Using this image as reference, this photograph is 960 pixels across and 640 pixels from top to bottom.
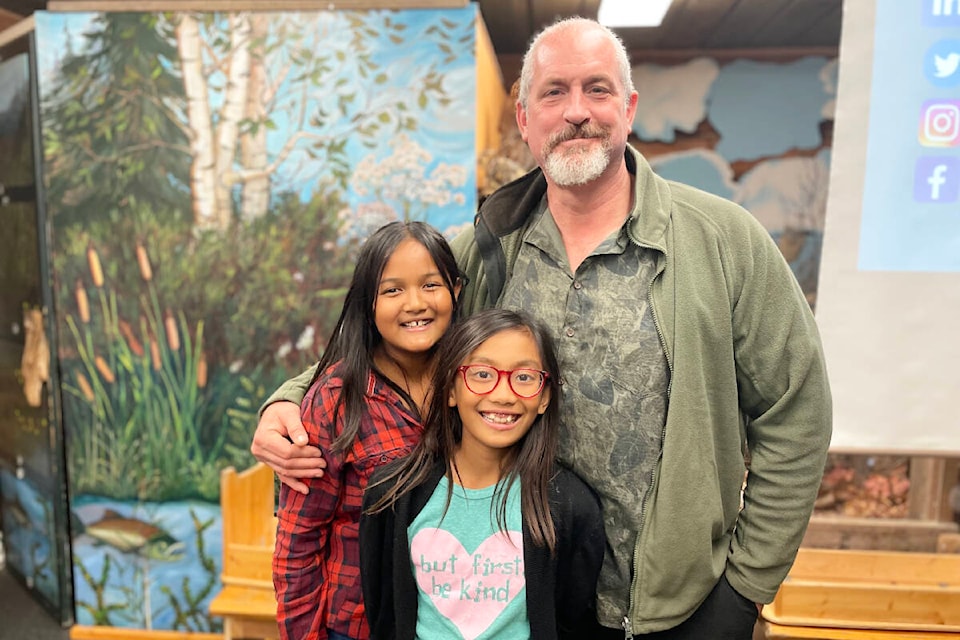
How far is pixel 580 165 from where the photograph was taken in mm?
1244

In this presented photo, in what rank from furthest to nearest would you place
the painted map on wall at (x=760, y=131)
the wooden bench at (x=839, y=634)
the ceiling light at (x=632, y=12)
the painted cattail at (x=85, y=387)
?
the painted map on wall at (x=760, y=131), the ceiling light at (x=632, y=12), the painted cattail at (x=85, y=387), the wooden bench at (x=839, y=634)

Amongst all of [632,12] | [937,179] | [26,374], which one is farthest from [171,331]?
[937,179]

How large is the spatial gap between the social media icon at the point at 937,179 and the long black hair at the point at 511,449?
1341 millimetres

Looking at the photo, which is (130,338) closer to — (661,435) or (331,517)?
(331,517)

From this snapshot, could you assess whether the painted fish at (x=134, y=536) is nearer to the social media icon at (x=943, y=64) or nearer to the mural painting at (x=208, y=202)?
the mural painting at (x=208, y=202)

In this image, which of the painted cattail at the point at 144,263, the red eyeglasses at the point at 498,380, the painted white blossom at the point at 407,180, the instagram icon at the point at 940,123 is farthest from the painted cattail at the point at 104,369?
the instagram icon at the point at 940,123

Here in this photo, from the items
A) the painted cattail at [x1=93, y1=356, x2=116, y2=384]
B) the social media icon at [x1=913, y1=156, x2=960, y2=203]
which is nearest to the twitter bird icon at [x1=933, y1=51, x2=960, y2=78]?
the social media icon at [x1=913, y1=156, x2=960, y2=203]

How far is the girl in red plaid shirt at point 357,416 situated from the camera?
4.03ft

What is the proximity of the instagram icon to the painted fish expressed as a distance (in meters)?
3.00

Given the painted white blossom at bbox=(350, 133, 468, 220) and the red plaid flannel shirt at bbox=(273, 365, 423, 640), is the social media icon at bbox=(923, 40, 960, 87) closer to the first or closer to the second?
the painted white blossom at bbox=(350, 133, 468, 220)

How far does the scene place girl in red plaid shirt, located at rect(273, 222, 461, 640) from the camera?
48.4 inches

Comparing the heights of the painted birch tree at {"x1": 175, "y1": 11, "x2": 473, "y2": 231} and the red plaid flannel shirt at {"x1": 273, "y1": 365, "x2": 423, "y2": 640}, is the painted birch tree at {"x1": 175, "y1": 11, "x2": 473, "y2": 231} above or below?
above

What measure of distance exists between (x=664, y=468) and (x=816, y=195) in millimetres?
2888

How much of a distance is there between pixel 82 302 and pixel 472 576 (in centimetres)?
214
